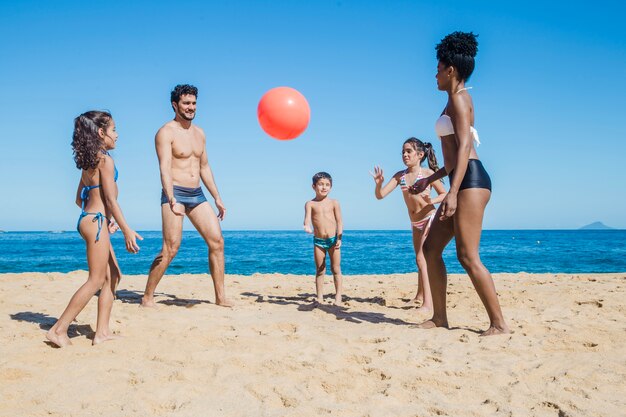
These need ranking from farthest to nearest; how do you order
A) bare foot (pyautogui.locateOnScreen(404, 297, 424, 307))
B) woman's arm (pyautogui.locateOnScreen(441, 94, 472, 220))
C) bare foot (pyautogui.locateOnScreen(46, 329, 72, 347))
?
bare foot (pyautogui.locateOnScreen(404, 297, 424, 307)) → woman's arm (pyautogui.locateOnScreen(441, 94, 472, 220)) → bare foot (pyautogui.locateOnScreen(46, 329, 72, 347))

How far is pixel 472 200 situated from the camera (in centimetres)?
406

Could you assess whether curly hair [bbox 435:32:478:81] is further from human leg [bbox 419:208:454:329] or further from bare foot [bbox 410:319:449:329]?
bare foot [bbox 410:319:449:329]

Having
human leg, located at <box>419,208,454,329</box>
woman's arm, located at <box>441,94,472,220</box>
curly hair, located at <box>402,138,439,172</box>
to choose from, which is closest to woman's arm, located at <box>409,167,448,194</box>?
human leg, located at <box>419,208,454,329</box>

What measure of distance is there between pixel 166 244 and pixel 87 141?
6.39 feet

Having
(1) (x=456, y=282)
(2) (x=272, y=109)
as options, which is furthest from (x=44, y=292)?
(1) (x=456, y=282)

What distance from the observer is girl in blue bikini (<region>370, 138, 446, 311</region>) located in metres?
5.86

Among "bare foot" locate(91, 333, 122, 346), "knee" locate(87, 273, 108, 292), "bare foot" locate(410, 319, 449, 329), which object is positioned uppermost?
"knee" locate(87, 273, 108, 292)

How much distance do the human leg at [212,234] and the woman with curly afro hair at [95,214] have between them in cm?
164

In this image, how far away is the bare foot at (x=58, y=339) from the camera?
150 inches

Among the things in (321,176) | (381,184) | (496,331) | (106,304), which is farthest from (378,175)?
(106,304)

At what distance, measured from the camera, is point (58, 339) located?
151 inches

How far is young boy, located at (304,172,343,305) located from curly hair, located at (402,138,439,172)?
1.25 metres

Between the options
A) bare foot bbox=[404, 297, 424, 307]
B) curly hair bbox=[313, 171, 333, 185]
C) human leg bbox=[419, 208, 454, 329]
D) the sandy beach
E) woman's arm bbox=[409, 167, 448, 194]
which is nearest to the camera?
the sandy beach

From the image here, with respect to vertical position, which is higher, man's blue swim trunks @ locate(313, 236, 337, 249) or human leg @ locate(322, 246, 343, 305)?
man's blue swim trunks @ locate(313, 236, 337, 249)
